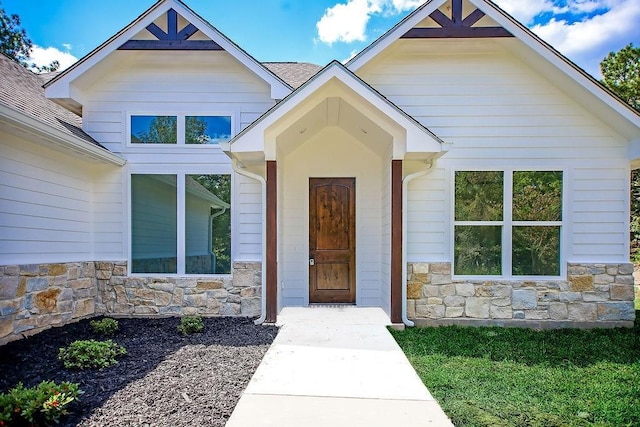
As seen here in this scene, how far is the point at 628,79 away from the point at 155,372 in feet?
68.0

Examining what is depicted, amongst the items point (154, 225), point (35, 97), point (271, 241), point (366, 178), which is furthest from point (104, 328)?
point (366, 178)

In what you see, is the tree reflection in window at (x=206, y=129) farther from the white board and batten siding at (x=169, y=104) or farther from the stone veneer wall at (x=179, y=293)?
the stone veneer wall at (x=179, y=293)

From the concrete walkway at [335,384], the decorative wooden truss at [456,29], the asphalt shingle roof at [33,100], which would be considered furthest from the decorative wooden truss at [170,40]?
the concrete walkway at [335,384]

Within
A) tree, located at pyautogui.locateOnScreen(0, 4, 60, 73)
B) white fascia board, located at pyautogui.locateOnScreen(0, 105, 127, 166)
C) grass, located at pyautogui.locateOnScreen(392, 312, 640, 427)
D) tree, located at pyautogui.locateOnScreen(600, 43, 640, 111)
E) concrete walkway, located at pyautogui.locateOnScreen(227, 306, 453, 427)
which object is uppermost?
tree, located at pyautogui.locateOnScreen(0, 4, 60, 73)

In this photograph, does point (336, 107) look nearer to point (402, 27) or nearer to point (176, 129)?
point (402, 27)

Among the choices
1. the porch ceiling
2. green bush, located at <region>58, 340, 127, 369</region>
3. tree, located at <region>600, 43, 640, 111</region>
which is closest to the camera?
green bush, located at <region>58, 340, 127, 369</region>

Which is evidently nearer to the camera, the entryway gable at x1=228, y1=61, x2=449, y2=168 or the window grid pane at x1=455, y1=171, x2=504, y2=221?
the entryway gable at x1=228, y1=61, x2=449, y2=168

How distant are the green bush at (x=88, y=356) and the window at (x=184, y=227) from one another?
7.57 feet

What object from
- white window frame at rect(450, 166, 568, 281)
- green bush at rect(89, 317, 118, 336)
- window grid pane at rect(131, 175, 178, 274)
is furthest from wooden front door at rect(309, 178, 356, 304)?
green bush at rect(89, 317, 118, 336)

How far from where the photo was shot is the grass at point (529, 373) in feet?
10.4

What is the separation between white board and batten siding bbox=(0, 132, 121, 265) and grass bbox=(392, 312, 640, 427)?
17.1 feet

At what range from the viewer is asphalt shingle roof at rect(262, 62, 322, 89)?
760cm

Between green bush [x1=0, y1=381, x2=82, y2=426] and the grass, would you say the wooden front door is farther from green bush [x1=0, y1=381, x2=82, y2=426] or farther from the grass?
green bush [x1=0, y1=381, x2=82, y2=426]

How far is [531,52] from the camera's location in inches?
233
